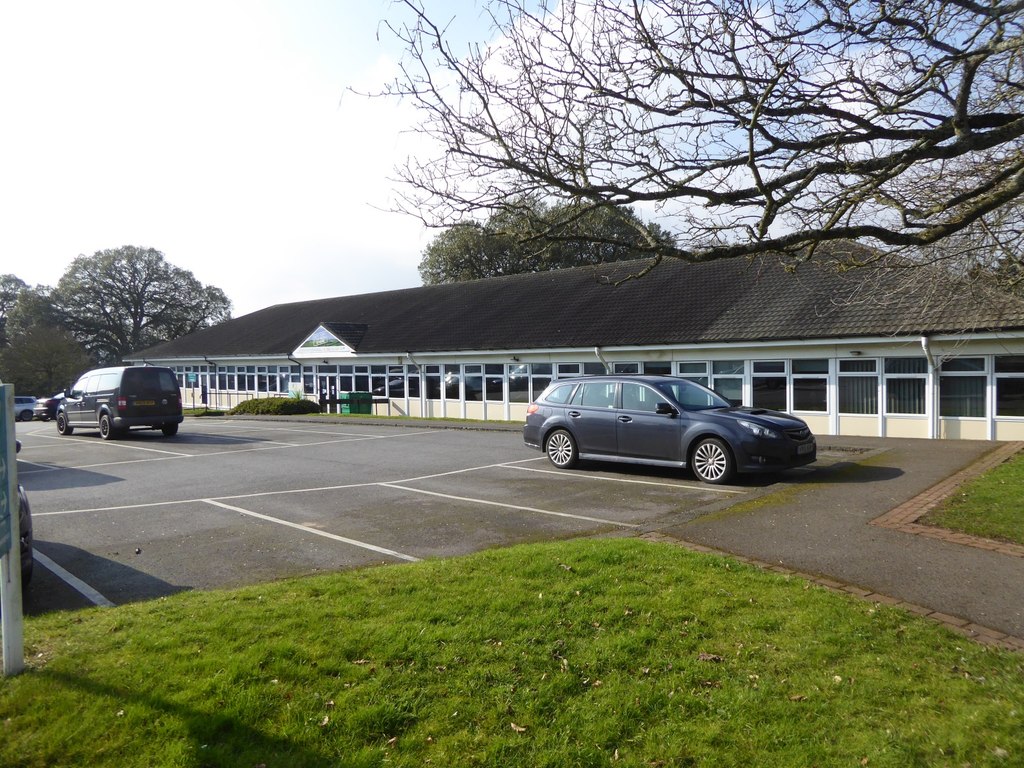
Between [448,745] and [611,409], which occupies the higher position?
[611,409]

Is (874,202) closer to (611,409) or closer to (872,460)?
(611,409)

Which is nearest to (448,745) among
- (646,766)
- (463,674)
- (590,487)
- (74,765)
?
(463,674)

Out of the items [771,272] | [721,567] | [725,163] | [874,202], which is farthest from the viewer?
[771,272]

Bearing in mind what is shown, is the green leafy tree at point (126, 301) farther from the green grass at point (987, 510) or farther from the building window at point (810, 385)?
the green grass at point (987, 510)

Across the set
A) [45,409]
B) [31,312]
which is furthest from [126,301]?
[45,409]

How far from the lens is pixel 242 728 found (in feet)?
11.7

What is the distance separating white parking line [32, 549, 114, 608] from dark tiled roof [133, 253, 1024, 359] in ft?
17.9

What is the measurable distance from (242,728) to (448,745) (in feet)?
3.29

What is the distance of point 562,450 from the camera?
1371cm

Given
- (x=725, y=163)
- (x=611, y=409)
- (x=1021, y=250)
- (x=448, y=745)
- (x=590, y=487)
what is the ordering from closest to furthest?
(x=448, y=745) < (x=725, y=163) < (x=1021, y=250) < (x=590, y=487) < (x=611, y=409)

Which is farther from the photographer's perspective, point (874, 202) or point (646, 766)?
point (874, 202)

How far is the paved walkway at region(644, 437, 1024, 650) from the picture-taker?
545 centimetres

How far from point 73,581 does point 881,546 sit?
7.47 m

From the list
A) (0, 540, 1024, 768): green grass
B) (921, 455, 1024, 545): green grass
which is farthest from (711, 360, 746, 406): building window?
(0, 540, 1024, 768): green grass
